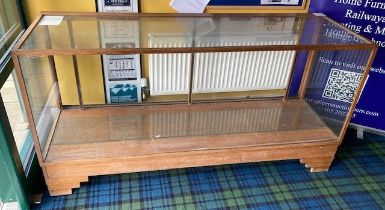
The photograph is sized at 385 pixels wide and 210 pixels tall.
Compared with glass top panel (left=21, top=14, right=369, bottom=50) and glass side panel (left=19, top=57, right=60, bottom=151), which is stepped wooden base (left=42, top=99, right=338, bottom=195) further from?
glass top panel (left=21, top=14, right=369, bottom=50)

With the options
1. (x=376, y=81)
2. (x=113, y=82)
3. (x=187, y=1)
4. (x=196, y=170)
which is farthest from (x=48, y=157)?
(x=376, y=81)

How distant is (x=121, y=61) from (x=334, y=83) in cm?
137

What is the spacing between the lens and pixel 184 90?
2.29 m

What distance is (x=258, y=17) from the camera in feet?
6.77

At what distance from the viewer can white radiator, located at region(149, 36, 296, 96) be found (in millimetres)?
2170


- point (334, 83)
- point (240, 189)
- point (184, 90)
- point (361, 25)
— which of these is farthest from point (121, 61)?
point (361, 25)

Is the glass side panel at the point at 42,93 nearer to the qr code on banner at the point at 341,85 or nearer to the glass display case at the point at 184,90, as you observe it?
the glass display case at the point at 184,90

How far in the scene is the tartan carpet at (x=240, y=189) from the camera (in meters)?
1.86

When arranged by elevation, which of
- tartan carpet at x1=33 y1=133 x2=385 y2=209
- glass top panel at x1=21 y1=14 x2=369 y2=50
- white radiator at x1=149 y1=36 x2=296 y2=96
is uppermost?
glass top panel at x1=21 y1=14 x2=369 y2=50

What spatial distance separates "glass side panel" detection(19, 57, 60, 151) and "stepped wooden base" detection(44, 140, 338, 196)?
0.60 feet

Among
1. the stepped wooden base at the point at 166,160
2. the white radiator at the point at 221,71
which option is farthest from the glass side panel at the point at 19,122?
the white radiator at the point at 221,71

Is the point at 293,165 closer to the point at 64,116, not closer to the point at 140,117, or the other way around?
the point at 140,117

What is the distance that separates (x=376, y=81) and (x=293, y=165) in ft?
2.62

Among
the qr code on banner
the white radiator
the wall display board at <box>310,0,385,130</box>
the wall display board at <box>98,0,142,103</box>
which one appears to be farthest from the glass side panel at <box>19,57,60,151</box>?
A: the qr code on banner
